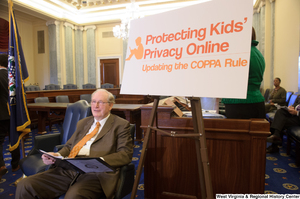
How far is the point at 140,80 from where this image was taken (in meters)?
1.51

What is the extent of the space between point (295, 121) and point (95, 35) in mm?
10835

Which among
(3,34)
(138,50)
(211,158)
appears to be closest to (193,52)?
(138,50)

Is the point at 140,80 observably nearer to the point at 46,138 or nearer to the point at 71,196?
the point at 71,196

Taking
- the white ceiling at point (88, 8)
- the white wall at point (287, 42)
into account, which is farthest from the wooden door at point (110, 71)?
the white wall at point (287, 42)

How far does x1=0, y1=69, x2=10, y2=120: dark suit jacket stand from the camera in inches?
102

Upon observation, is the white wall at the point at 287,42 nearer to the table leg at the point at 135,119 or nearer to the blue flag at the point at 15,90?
the table leg at the point at 135,119

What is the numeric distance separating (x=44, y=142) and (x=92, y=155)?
94cm

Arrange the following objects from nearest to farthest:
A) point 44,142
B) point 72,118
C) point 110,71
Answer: point 44,142, point 72,118, point 110,71

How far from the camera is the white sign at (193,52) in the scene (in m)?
1.19

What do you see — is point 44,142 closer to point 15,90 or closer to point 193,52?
point 15,90

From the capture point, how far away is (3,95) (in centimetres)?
266

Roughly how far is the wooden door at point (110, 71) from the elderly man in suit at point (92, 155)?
1006 centimetres

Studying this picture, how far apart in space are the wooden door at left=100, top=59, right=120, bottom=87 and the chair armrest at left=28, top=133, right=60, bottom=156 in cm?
954

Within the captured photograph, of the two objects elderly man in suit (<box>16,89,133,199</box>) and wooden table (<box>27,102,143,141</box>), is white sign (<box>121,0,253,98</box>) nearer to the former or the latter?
elderly man in suit (<box>16,89,133,199</box>)
